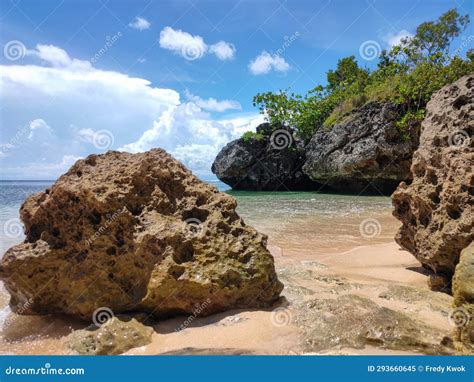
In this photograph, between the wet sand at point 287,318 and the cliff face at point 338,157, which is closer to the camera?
the wet sand at point 287,318

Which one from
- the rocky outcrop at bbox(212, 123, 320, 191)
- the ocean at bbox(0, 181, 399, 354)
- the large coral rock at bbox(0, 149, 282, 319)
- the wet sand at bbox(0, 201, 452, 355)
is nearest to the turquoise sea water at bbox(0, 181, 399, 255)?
the ocean at bbox(0, 181, 399, 354)

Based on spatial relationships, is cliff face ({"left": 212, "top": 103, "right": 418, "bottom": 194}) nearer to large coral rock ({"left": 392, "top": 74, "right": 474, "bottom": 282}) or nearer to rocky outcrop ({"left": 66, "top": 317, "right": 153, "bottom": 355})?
large coral rock ({"left": 392, "top": 74, "right": 474, "bottom": 282})

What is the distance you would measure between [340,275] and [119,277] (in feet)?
11.4

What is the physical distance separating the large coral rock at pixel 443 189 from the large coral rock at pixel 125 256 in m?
2.47

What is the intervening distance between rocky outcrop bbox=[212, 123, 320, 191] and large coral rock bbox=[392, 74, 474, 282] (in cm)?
3132

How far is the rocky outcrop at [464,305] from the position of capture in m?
3.44

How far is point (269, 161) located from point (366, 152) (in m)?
13.5

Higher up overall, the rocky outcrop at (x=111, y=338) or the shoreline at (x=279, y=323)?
the rocky outcrop at (x=111, y=338)

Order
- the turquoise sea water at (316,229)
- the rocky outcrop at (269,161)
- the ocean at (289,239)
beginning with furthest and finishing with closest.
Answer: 1. the rocky outcrop at (269,161)
2. the turquoise sea water at (316,229)
3. the ocean at (289,239)

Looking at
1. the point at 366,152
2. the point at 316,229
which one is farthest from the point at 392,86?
Result: the point at 316,229

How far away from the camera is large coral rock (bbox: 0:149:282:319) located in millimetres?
4484

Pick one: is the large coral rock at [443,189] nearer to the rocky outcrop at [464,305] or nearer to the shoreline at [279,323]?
the shoreline at [279,323]

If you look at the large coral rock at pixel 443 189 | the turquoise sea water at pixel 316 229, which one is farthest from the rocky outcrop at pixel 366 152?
the large coral rock at pixel 443 189

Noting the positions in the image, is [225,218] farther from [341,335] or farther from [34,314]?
[34,314]
